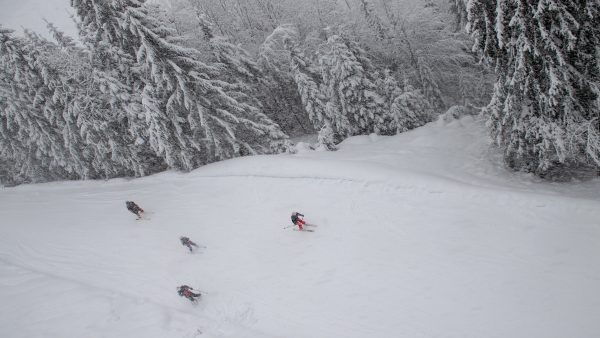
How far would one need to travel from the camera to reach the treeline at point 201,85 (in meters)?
23.6

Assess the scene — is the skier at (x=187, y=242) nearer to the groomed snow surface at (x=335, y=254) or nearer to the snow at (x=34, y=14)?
the groomed snow surface at (x=335, y=254)

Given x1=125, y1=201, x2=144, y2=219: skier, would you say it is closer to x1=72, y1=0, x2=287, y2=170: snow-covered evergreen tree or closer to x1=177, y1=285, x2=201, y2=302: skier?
x1=72, y1=0, x2=287, y2=170: snow-covered evergreen tree

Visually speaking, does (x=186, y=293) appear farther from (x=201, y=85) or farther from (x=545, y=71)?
(x=545, y=71)

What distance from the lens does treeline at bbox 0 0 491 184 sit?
23562 mm

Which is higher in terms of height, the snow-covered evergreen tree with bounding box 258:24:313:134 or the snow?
the snow

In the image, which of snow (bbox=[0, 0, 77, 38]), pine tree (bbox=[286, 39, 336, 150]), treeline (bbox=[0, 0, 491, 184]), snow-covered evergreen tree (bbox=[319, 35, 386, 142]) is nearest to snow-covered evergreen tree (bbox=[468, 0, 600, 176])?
treeline (bbox=[0, 0, 491, 184])

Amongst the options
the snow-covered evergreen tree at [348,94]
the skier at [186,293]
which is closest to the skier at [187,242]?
the skier at [186,293]

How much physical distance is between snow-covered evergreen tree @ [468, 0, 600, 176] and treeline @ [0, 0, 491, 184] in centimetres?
1167

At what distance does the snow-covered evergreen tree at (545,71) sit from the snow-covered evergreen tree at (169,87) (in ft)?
49.6

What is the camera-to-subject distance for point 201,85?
2422 cm

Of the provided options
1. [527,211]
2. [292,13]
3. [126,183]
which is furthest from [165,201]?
[292,13]

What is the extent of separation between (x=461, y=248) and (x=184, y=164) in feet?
61.7

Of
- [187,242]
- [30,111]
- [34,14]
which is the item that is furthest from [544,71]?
[34,14]

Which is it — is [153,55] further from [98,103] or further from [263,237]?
[263,237]
